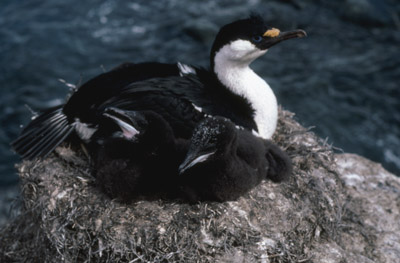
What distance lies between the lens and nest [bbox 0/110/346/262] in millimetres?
3482

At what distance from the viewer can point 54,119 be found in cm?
454

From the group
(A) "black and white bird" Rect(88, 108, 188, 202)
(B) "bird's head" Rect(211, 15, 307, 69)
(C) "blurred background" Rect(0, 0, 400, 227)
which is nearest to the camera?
(A) "black and white bird" Rect(88, 108, 188, 202)

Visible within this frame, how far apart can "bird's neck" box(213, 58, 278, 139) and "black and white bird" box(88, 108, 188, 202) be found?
867 mm

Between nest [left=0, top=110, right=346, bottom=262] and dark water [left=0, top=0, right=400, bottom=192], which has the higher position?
nest [left=0, top=110, right=346, bottom=262]

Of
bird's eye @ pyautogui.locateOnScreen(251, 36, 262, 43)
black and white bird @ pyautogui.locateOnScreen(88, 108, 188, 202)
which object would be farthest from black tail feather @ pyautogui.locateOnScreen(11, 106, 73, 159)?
bird's eye @ pyautogui.locateOnScreen(251, 36, 262, 43)

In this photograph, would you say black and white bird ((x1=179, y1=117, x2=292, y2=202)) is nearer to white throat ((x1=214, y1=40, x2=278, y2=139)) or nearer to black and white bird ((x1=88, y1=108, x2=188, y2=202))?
black and white bird ((x1=88, y1=108, x2=188, y2=202))

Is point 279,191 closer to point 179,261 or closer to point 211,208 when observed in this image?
point 211,208

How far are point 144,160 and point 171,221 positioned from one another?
0.51 m

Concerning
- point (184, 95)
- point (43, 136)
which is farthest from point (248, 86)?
point (43, 136)

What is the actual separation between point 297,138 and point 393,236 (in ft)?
4.03

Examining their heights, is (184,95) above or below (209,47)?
above

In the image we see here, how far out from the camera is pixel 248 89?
14.2ft

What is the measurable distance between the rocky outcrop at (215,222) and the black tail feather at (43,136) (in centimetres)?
11

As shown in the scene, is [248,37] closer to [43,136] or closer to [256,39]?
[256,39]
